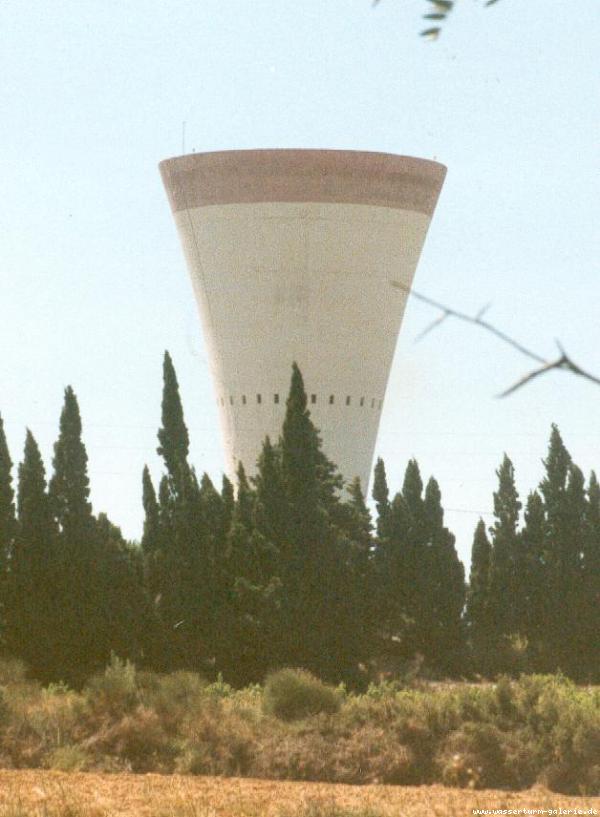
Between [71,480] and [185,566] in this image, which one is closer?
[185,566]

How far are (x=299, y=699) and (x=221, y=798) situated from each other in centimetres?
1053

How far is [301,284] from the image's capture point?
7800cm

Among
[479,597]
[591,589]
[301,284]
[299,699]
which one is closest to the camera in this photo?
[299,699]

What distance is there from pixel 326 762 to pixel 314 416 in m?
48.6

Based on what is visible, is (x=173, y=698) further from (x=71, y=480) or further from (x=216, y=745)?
(x=71, y=480)

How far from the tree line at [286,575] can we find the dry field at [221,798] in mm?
15955

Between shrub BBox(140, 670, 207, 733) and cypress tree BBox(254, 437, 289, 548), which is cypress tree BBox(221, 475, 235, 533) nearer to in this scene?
cypress tree BBox(254, 437, 289, 548)

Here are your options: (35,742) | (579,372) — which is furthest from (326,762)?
(579,372)

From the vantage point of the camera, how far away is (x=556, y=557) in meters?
54.4

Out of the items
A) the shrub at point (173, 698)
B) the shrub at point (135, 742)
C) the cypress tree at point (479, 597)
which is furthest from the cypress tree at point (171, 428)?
the shrub at point (135, 742)

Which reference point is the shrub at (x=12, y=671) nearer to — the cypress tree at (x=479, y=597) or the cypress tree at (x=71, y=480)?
the cypress tree at (x=71, y=480)

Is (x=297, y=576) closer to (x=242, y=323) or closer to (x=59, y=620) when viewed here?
(x=59, y=620)

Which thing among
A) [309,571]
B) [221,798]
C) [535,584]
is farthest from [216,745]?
[535,584]

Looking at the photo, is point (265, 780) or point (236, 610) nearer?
point (265, 780)
